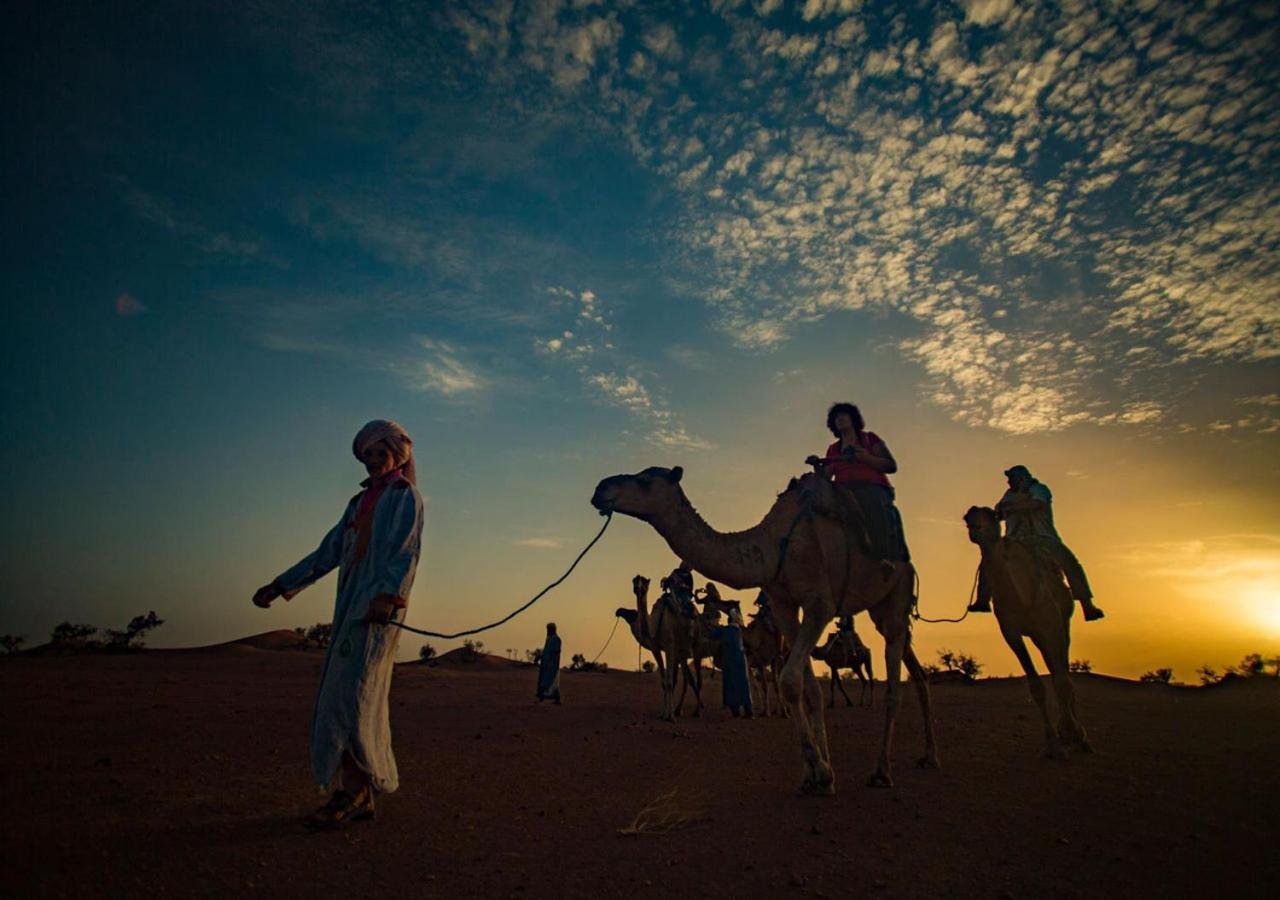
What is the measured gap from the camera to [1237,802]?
18.0 feet

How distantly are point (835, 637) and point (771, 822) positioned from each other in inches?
574

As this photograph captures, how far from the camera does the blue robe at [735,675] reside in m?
14.7

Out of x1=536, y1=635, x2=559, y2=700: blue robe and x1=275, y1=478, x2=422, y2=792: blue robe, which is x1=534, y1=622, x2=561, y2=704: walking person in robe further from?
x1=275, y1=478, x2=422, y2=792: blue robe

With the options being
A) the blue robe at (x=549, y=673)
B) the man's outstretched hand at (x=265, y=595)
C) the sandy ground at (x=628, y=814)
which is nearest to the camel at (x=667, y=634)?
the blue robe at (x=549, y=673)

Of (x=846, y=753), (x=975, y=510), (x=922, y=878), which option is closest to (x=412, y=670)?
(x=846, y=753)

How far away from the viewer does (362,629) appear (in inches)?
197

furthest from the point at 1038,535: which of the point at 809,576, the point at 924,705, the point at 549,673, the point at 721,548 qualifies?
the point at 549,673

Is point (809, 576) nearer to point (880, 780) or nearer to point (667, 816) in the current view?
point (880, 780)

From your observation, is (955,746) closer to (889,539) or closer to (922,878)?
Answer: (889,539)

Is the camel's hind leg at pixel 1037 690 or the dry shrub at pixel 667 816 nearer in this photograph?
the dry shrub at pixel 667 816

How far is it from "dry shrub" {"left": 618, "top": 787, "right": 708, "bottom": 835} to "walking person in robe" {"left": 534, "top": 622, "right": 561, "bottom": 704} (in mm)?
11883

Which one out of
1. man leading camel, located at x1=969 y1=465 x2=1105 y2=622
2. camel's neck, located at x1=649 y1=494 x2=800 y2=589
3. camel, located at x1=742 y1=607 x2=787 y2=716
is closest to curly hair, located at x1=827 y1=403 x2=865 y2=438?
camel's neck, located at x1=649 y1=494 x2=800 y2=589

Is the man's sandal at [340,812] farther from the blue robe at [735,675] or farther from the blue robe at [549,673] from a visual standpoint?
the blue robe at [549,673]

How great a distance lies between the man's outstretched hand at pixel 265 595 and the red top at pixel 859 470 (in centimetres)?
536
